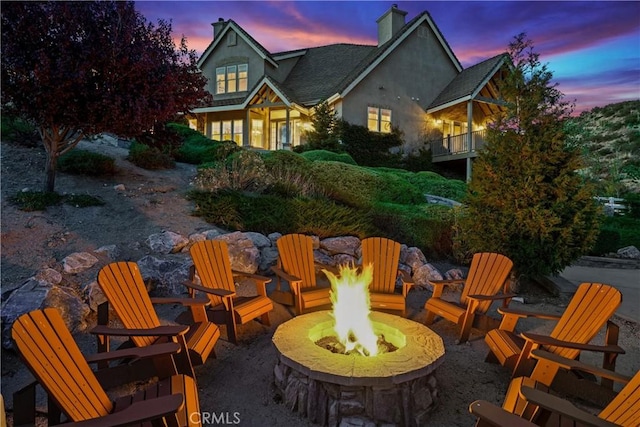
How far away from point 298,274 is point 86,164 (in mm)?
5671

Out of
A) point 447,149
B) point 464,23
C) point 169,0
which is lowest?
point 447,149

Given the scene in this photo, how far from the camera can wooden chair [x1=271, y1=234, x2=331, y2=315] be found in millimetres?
4629

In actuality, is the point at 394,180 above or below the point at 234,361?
above

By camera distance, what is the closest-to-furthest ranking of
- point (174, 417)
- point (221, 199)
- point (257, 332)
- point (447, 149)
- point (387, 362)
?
point (174, 417) → point (387, 362) → point (257, 332) → point (221, 199) → point (447, 149)

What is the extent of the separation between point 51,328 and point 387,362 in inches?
86.2

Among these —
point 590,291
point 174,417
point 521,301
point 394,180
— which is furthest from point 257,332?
point 394,180

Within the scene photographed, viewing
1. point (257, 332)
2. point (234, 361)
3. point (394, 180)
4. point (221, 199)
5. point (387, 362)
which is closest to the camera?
point (387, 362)

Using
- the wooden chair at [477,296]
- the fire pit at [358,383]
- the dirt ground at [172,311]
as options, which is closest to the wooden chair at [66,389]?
the fire pit at [358,383]

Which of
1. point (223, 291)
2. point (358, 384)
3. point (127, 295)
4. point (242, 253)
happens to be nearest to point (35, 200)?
point (242, 253)

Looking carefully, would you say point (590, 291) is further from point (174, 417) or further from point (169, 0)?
point (169, 0)

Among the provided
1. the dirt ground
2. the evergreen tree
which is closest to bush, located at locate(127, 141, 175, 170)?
the dirt ground

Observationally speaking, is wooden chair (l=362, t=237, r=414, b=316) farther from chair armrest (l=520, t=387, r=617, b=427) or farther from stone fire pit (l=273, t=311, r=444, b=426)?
chair armrest (l=520, t=387, r=617, b=427)

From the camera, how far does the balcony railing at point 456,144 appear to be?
1736cm

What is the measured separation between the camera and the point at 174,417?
2191 mm
